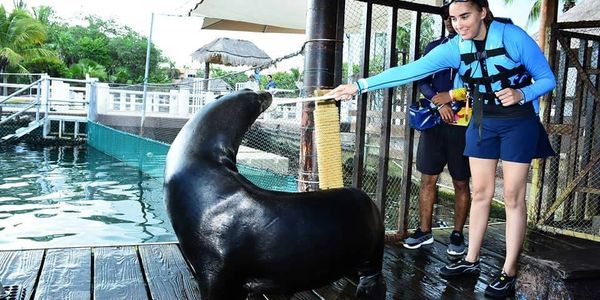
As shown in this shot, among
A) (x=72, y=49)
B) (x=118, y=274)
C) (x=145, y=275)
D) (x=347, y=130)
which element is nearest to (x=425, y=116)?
(x=145, y=275)

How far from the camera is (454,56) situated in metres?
2.83

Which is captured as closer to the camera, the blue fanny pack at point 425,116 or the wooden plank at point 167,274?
the wooden plank at point 167,274

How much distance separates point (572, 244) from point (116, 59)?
4426cm

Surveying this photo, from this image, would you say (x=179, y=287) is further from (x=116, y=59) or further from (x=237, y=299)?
(x=116, y=59)

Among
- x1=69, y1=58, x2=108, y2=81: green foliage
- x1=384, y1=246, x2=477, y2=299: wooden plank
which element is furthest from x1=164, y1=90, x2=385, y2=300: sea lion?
x1=69, y1=58, x2=108, y2=81: green foliage

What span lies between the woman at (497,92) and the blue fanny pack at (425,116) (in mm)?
614

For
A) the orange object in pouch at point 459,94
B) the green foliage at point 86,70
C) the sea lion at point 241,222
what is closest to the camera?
the sea lion at point 241,222

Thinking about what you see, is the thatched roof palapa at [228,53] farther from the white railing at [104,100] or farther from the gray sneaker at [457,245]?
the gray sneaker at [457,245]

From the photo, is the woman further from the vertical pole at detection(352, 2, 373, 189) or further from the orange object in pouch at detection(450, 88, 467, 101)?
the vertical pole at detection(352, 2, 373, 189)

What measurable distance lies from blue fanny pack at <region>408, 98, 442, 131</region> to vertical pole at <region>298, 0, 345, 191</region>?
0.60 meters

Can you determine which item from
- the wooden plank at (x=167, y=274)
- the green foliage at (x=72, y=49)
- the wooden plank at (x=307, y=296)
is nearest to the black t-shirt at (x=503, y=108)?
the wooden plank at (x=307, y=296)

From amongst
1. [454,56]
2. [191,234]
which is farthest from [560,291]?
[191,234]

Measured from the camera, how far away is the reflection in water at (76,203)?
265 inches

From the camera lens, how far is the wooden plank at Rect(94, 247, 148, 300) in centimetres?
261
